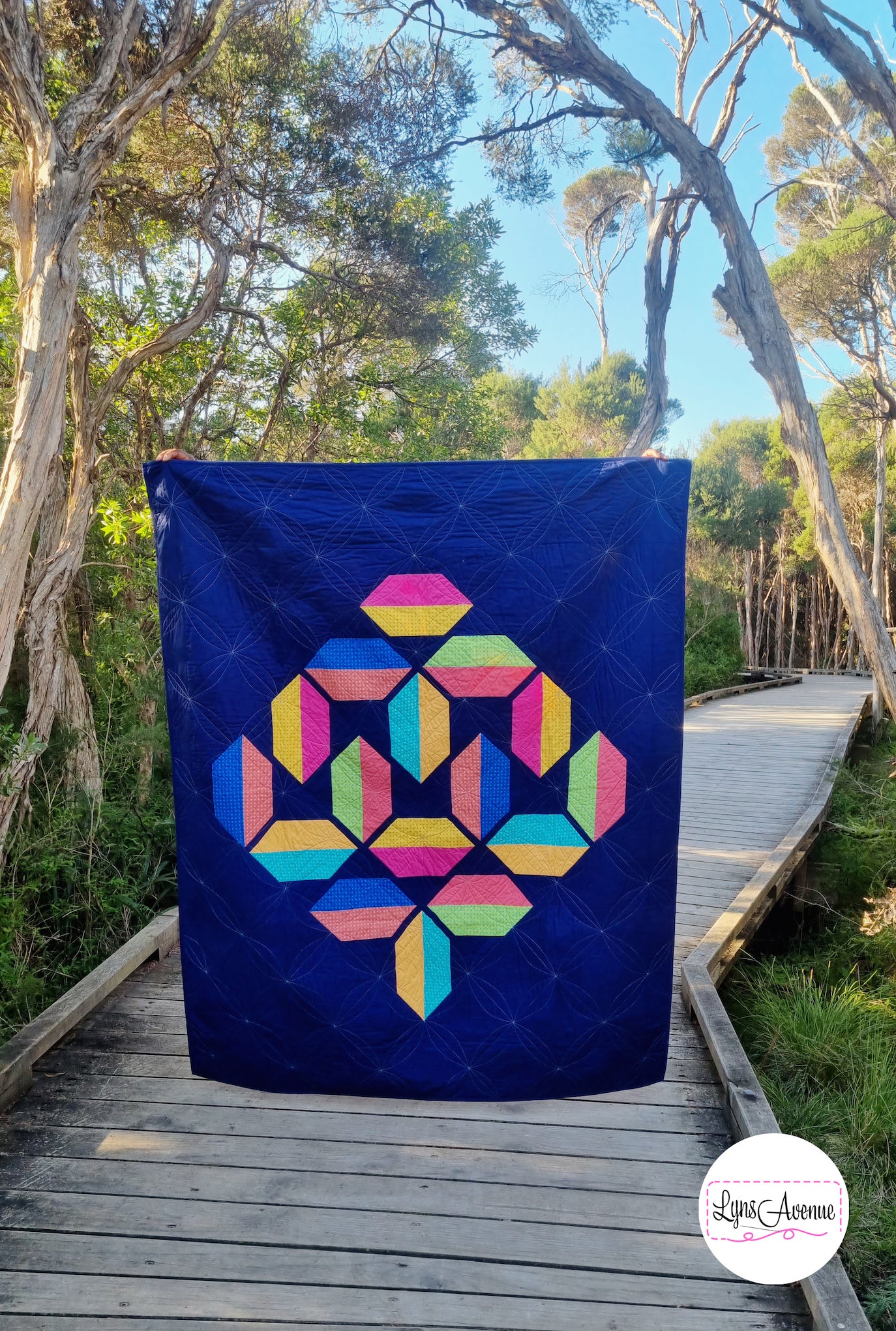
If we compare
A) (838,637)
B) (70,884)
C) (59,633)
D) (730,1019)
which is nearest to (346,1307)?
(730,1019)

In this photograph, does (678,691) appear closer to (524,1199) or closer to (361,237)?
(524,1199)

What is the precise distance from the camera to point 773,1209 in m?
1.50

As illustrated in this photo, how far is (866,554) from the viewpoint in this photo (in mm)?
14117

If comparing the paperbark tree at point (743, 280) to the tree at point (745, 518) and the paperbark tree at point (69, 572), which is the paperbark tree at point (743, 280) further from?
the tree at point (745, 518)

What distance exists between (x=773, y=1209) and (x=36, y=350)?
2.60m

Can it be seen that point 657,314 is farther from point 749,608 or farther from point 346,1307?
point 749,608

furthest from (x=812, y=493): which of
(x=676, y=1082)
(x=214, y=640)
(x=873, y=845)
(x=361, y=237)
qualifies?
(x=214, y=640)

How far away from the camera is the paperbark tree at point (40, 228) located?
2.11 metres

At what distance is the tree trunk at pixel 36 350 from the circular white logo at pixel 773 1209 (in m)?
1.98

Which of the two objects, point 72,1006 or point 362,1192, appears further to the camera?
point 72,1006

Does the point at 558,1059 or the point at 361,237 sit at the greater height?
the point at 361,237

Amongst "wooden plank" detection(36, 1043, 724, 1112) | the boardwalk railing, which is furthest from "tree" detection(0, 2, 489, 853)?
the boardwalk railing

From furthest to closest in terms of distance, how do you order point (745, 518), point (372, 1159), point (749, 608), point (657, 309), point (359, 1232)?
point (749, 608) → point (745, 518) → point (657, 309) → point (372, 1159) → point (359, 1232)

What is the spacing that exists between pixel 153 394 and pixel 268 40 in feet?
6.37
